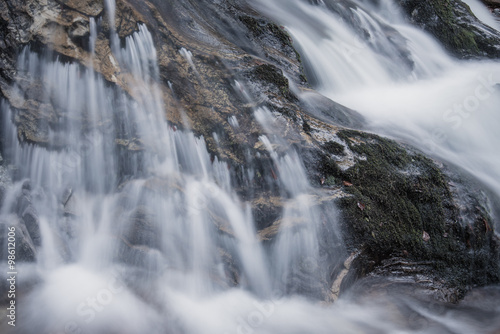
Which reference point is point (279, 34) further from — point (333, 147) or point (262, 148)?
point (262, 148)

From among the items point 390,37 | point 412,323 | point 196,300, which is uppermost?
point 390,37

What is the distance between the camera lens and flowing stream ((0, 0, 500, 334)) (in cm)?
373

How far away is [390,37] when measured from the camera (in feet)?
27.2

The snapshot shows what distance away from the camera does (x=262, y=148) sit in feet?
13.9

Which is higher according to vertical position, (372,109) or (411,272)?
(372,109)

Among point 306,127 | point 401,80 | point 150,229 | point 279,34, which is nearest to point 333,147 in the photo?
point 306,127

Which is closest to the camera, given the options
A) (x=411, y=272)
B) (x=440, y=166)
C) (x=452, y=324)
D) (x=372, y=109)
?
(x=452, y=324)

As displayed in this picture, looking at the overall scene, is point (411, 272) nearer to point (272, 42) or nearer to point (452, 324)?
point (452, 324)

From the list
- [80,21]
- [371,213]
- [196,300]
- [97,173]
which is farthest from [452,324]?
[80,21]

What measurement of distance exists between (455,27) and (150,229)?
28.8 feet

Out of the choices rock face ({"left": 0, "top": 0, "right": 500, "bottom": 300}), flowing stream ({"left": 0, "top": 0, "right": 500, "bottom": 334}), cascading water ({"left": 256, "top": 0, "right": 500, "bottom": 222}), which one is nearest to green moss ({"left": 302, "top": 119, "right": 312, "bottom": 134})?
rock face ({"left": 0, "top": 0, "right": 500, "bottom": 300})

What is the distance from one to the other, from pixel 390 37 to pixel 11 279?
8.45 meters

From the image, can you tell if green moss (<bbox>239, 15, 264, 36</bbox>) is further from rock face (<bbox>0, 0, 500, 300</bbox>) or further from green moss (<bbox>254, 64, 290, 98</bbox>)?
green moss (<bbox>254, 64, 290, 98</bbox>)

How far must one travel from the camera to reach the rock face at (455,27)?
332 inches
